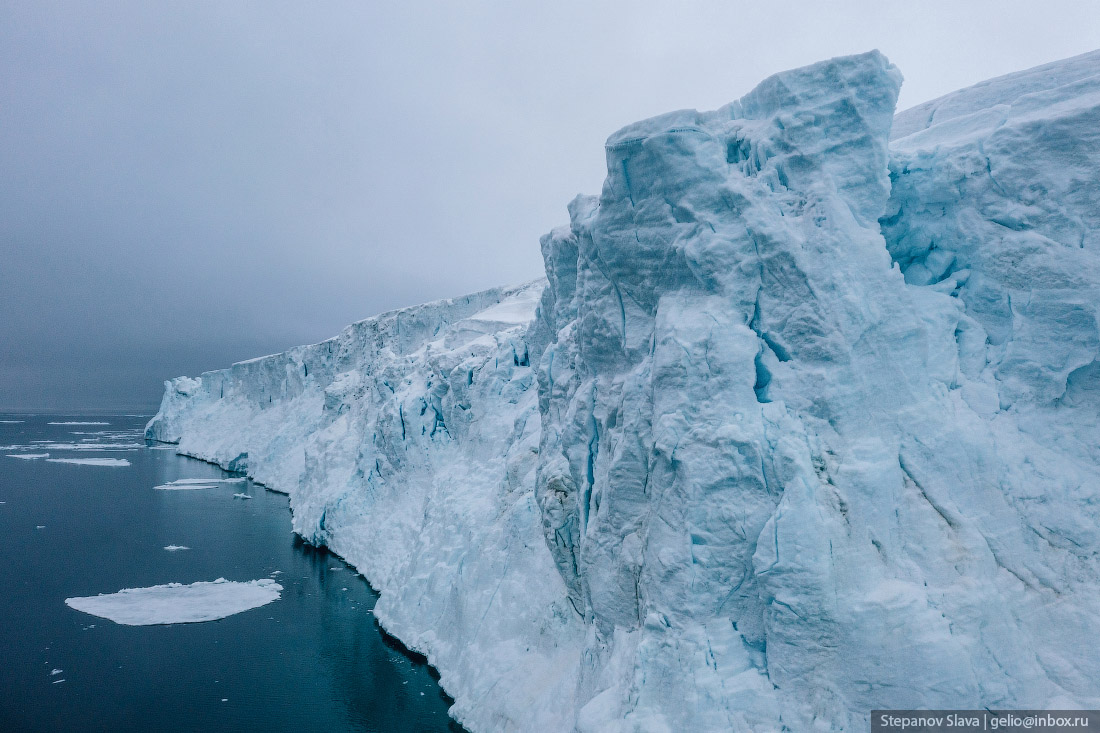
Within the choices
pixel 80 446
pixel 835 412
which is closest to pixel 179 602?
pixel 835 412

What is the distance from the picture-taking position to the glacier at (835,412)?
761 cm

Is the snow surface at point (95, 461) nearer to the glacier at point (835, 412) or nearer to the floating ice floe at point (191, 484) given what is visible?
the floating ice floe at point (191, 484)

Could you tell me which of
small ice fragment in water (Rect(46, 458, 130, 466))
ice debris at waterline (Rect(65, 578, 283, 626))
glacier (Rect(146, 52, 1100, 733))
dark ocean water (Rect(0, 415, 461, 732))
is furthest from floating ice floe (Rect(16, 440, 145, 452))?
glacier (Rect(146, 52, 1100, 733))

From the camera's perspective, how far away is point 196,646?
17.1m

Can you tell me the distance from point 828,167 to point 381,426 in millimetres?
18879

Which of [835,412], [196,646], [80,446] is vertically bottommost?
[80,446]

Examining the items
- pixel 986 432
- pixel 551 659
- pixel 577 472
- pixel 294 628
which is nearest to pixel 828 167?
pixel 986 432

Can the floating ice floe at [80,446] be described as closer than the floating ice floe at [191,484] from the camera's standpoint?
No

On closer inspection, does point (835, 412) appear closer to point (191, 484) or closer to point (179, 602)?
point (179, 602)

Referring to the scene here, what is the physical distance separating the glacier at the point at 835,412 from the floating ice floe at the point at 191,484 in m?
36.0

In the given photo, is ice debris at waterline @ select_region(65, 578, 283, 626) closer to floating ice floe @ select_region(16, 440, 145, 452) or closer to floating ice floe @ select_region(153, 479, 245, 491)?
floating ice floe @ select_region(153, 479, 245, 491)

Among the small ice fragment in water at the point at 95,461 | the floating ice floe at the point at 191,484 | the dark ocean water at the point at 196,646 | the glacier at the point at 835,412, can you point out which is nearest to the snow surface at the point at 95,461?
the small ice fragment in water at the point at 95,461

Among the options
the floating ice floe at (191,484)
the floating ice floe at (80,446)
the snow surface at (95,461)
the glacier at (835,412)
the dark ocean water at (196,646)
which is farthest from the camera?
the floating ice floe at (80,446)

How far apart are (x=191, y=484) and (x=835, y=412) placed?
146 feet
